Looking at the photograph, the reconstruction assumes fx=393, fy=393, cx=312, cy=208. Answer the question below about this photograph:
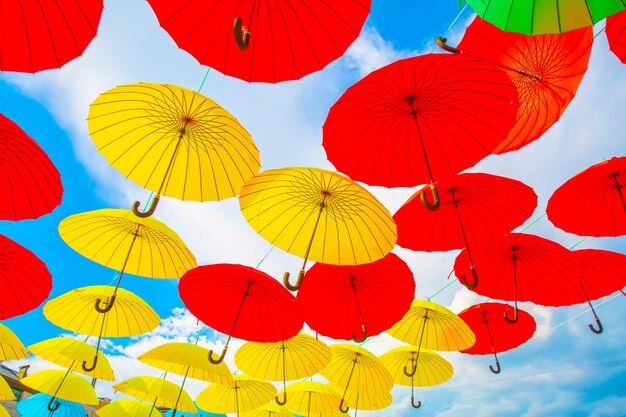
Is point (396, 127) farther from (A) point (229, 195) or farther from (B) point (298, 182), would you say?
(A) point (229, 195)

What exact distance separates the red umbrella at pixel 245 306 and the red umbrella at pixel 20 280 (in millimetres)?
1674

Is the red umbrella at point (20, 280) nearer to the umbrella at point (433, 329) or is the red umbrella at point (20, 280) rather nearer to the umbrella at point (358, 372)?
the umbrella at point (358, 372)

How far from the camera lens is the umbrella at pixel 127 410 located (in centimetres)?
818

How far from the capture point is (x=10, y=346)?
584 centimetres

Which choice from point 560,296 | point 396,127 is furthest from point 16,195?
point 560,296

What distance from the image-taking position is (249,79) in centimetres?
317

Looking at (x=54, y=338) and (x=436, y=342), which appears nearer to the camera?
(x=436, y=342)

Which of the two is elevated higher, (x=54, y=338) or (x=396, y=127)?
(x=396, y=127)

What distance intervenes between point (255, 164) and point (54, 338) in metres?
5.19

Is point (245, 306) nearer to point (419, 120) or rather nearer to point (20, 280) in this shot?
point (20, 280)

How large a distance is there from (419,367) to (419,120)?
5.22 metres

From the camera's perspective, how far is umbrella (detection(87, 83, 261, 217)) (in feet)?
11.0

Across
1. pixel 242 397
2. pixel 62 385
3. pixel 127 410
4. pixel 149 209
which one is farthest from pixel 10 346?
pixel 149 209

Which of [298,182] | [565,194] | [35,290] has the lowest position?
[35,290]
